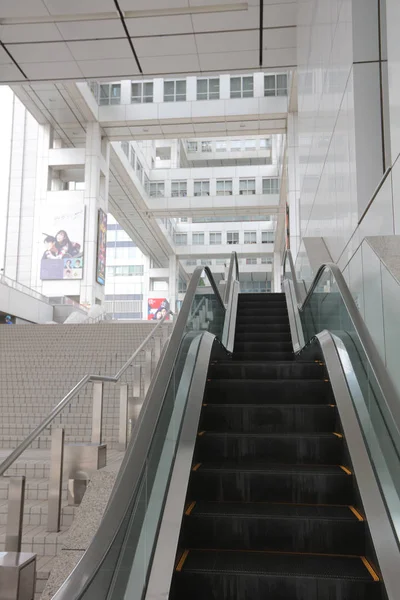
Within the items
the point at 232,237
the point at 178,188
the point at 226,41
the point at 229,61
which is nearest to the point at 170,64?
the point at 229,61

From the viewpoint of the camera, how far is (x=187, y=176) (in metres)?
30.1

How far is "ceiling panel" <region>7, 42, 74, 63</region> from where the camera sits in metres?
11.8

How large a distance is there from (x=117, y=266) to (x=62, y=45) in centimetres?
3685

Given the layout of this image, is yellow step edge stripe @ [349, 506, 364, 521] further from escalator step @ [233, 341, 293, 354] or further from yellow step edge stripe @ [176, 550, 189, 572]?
escalator step @ [233, 341, 293, 354]

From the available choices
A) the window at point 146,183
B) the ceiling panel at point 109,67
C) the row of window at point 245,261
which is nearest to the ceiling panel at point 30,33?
the ceiling panel at point 109,67

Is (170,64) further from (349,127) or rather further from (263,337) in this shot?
(349,127)

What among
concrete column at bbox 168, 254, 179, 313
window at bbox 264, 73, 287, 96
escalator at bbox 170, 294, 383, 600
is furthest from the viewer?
concrete column at bbox 168, 254, 179, 313

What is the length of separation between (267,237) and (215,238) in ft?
11.0

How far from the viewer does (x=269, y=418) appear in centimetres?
432

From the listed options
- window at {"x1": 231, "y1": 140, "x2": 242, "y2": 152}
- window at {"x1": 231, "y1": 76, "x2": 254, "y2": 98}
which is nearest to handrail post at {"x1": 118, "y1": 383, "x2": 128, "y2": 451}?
window at {"x1": 231, "y1": 76, "x2": 254, "y2": 98}

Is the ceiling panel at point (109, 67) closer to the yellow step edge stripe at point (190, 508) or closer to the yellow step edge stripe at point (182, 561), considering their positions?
the yellow step edge stripe at point (190, 508)

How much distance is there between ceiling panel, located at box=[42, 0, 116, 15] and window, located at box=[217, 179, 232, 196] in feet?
64.0

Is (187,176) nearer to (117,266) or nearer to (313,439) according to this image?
(117,266)

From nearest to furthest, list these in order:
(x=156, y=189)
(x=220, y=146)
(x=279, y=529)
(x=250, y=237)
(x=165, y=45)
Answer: (x=279, y=529), (x=165, y=45), (x=156, y=189), (x=220, y=146), (x=250, y=237)
